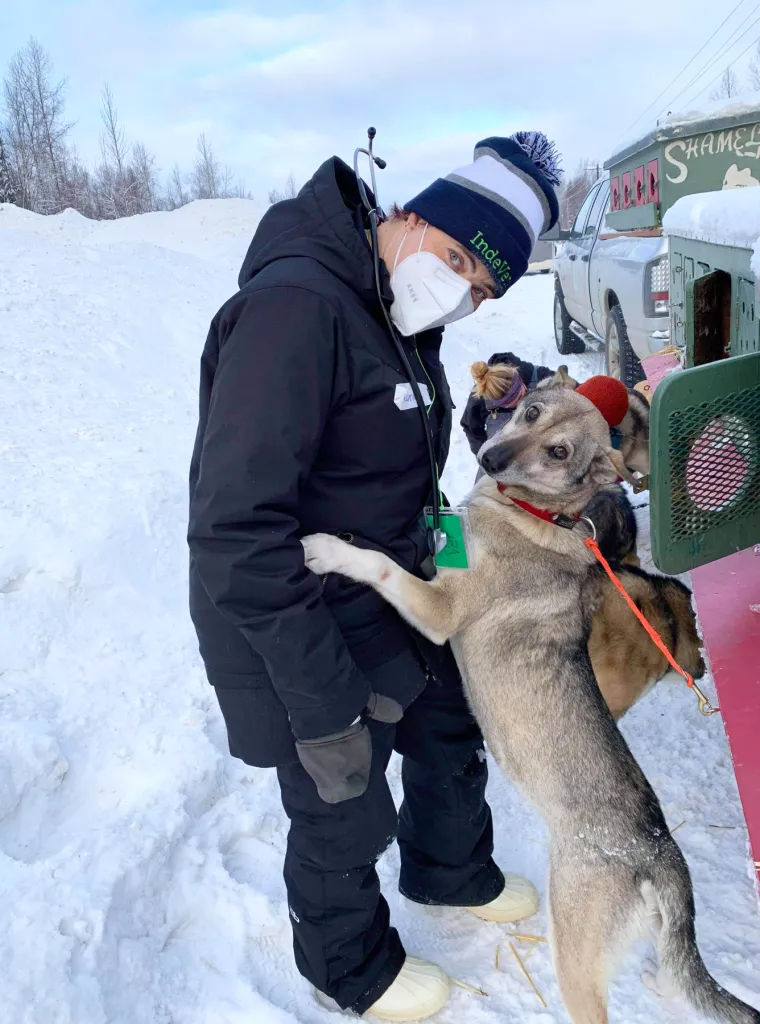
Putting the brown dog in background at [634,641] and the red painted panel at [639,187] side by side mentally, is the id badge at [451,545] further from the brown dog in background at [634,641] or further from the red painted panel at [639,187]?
the red painted panel at [639,187]

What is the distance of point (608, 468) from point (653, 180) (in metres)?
4.55

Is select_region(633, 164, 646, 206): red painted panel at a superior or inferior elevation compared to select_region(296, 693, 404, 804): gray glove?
superior

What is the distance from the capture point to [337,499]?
2162mm

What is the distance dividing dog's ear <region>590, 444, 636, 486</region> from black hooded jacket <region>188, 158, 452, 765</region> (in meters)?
0.88

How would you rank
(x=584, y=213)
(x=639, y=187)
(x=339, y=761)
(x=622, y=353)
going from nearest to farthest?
(x=339, y=761)
(x=639, y=187)
(x=622, y=353)
(x=584, y=213)

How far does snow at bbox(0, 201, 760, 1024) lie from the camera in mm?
Result: 2408

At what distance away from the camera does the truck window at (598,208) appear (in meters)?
9.62

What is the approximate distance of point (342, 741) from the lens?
80.3 inches

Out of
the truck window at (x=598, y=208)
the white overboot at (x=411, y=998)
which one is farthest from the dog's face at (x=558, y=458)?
the truck window at (x=598, y=208)

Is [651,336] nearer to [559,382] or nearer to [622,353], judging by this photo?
[622,353]

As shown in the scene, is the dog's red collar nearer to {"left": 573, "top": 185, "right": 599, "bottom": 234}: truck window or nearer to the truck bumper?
the truck bumper

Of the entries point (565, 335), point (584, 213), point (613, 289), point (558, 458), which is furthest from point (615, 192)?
point (558, 458)

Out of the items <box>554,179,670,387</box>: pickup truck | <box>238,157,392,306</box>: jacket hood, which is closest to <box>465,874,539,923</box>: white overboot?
<box>238,157,392,306</box>: jacket hood

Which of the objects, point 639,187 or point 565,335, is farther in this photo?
point 565,335
